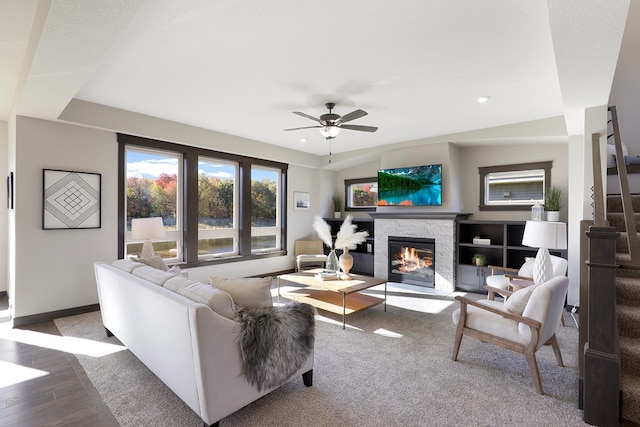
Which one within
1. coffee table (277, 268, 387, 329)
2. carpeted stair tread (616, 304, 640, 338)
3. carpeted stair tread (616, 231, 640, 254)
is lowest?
coffee table (277, 268, 387, 329)

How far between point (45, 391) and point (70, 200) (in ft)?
8.02

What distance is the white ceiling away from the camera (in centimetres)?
210

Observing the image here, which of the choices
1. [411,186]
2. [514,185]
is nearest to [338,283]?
[411,186]

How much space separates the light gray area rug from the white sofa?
16 cm

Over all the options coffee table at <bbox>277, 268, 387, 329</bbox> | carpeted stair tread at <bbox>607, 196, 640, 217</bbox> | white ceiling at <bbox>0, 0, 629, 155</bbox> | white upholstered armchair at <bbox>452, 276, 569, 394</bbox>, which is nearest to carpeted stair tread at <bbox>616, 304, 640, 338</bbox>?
white upholstered armchair at <bbox>452, 276, 569, 394</bbox>

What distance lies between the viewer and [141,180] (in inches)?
187

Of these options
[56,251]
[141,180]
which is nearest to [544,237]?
[141,180]

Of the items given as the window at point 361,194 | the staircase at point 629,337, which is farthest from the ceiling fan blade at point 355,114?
the window at point 361,194

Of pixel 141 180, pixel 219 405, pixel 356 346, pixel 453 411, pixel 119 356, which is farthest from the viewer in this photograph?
pixel 141 180

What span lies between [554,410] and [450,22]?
281 centimetres

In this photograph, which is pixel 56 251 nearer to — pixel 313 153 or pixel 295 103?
pixel 295 103

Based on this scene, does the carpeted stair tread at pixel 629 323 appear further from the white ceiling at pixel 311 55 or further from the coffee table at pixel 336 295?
the coffee table at pixel 336 295

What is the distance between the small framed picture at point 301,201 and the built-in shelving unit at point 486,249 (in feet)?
10.6

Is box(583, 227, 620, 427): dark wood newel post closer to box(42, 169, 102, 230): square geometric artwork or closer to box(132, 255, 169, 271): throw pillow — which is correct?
box(132, 255, 169, 271): throw pillow
